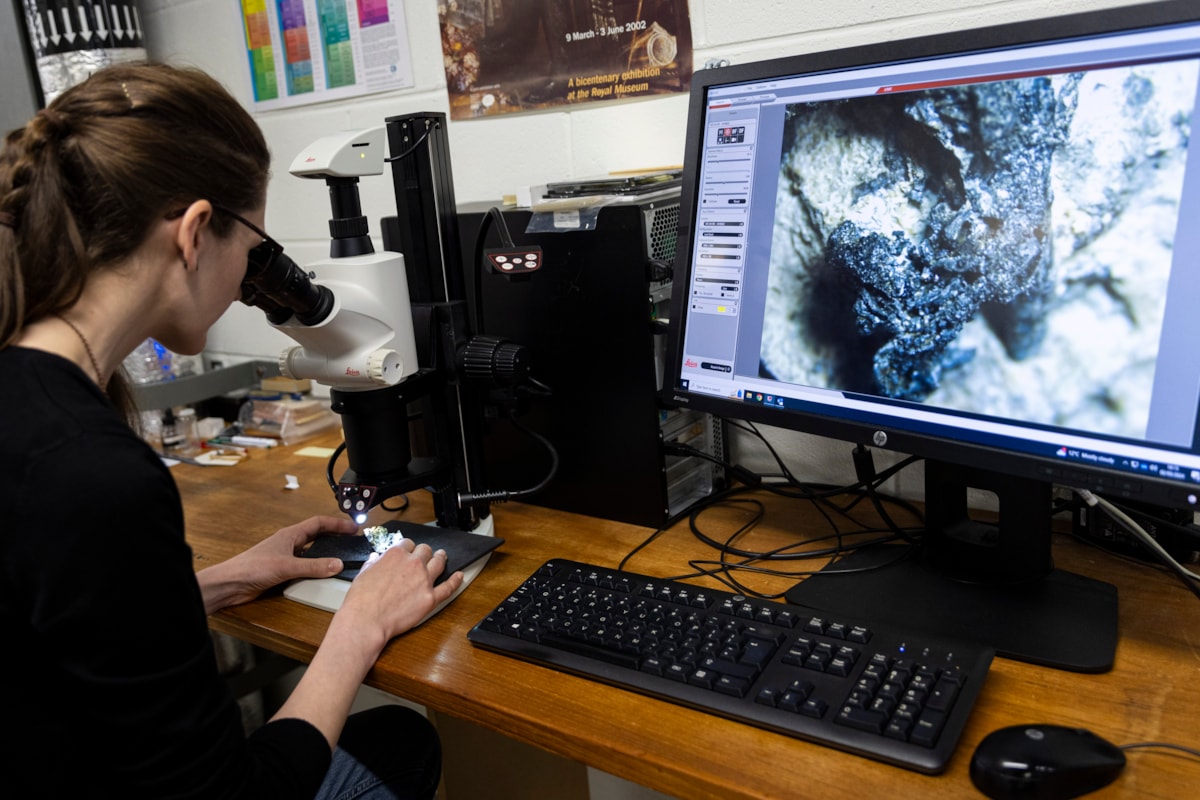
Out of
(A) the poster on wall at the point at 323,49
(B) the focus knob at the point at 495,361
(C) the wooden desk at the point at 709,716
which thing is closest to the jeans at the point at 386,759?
(C) the wooden desk at the point at 709,716

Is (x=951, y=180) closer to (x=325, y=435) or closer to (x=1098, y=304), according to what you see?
(x=1098, y=304)

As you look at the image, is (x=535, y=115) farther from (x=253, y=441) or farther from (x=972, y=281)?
(x=972, y=281)

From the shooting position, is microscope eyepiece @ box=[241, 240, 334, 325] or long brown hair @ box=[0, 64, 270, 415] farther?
microscope eyepiece @ box=[241, 240, 334, 325]

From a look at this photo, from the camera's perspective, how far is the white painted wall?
1.17 meters

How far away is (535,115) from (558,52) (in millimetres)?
109

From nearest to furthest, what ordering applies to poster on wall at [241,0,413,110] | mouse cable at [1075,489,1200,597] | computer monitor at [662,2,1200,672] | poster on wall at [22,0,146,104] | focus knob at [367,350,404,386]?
computer monitor at [662,2,1200,672] < mouse cable at [1075,489,1200,597] < focus knob at [367,350,404,386] < poster on wall at [241,0,413,110] < poster on wall at [22,0,146,104]

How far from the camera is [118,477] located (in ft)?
2.19

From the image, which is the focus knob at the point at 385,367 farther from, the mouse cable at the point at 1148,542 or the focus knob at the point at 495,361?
the mouse cable at the point at 1148,542

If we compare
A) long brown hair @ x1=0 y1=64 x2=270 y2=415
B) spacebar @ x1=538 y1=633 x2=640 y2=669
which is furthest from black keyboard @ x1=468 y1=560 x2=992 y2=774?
long brown hair @ x1=0 y1=64 x2=270 y2=415

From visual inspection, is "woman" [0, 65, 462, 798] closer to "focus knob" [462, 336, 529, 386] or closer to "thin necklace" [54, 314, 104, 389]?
"thin necklace" [54, 314, 104, 389]

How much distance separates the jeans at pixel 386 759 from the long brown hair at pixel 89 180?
1.87 ft

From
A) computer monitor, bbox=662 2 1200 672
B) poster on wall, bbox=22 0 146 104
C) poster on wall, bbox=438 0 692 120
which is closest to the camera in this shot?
computer monitor, bbox=662 2 1200 672

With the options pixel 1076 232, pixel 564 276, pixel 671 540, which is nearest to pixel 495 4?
pixel 564 276

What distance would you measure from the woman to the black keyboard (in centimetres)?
16
